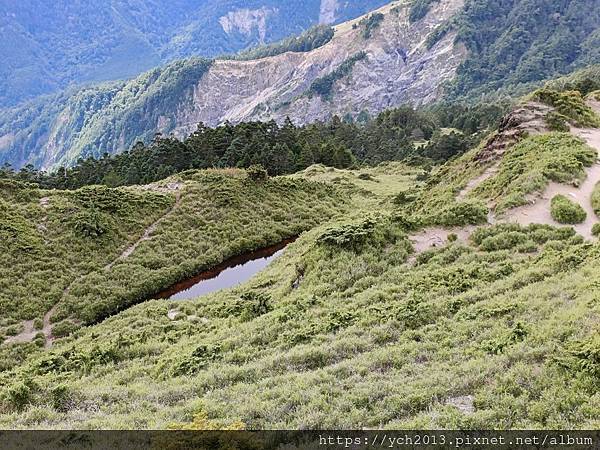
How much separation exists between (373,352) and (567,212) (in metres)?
13.9

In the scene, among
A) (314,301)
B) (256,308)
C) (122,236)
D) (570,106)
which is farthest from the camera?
(122,236)

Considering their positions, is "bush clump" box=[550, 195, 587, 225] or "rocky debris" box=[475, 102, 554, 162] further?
"rocky debris" box=[475, 102, 554, 162]

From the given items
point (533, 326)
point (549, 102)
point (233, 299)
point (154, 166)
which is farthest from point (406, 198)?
point (154, 166)

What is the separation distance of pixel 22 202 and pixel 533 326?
A: 4045cm

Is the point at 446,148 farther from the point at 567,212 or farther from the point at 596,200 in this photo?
the point at 567,212

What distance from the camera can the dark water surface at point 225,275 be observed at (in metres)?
35.2

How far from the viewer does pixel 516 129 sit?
113 feet

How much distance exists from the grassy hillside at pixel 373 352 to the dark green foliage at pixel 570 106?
742 inches

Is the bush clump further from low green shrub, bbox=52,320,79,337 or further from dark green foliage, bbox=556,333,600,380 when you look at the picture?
low green shrub, bbox=52,320,79,337

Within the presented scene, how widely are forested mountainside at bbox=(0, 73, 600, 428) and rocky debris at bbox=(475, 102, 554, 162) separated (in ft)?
0.57

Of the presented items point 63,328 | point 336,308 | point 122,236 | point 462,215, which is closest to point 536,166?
point 462,215

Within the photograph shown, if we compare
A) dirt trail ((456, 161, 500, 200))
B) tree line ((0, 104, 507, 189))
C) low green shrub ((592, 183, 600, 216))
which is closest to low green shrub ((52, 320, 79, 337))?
dirt trail ((456, 161, 500, 200))

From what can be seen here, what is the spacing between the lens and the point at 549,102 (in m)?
36.9

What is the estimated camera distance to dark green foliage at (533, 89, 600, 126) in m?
35.7
